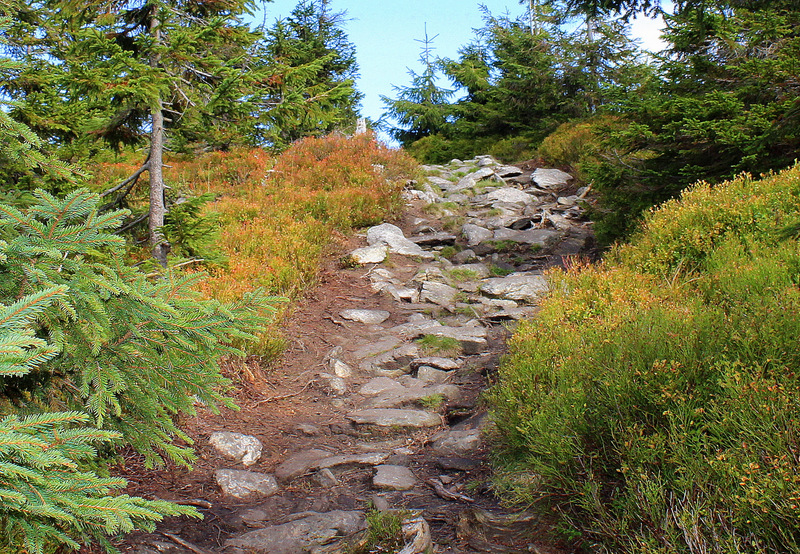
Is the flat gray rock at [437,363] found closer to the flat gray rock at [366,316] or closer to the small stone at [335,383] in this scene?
the small stone at [335,383]

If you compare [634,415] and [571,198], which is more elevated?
[571,198]

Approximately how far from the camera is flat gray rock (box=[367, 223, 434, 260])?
11.3 metres

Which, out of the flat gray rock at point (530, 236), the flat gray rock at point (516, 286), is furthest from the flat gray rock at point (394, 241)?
the flat gray rock at point (516, 286)

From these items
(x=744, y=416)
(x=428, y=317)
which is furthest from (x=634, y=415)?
(x=428, y=317)

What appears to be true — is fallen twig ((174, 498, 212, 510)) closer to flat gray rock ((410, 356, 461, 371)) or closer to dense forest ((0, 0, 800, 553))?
dense forest ((0, 0, 800, 553))

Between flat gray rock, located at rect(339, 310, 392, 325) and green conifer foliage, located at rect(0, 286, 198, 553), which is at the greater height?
green conifer foliage, located at rect(0, 286, 198, 553)

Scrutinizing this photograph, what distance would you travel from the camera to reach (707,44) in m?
9.29

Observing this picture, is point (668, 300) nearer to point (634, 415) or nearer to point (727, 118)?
point (634, 415)

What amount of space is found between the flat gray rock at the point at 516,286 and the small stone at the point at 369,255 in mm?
2154

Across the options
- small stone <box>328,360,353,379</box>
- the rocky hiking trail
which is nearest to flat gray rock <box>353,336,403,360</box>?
the rocky hiking trail

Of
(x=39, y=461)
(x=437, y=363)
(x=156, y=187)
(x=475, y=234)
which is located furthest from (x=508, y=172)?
(x=39, y=461)

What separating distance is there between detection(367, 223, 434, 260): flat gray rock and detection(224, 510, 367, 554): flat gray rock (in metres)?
7.51

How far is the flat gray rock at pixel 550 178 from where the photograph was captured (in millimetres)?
16000

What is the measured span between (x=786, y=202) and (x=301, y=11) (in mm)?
22602
